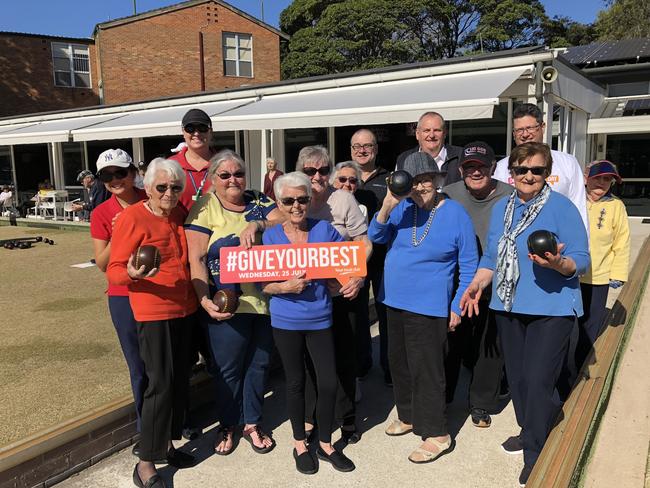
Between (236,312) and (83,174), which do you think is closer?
(236,312)

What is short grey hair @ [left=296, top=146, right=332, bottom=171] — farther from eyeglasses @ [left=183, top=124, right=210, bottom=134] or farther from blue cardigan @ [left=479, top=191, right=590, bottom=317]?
blue cardigan @ [left=479, top=191, right=590, bottom=317]

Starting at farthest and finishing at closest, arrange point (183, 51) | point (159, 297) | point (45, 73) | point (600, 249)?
point (183, 51)
point (45, 73)
point (600, 249)
point (159, 297)

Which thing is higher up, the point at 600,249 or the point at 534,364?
the point at 600,249

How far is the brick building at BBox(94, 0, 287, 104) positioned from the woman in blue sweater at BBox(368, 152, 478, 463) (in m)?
24.4

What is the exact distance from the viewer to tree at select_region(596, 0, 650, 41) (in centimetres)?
2781

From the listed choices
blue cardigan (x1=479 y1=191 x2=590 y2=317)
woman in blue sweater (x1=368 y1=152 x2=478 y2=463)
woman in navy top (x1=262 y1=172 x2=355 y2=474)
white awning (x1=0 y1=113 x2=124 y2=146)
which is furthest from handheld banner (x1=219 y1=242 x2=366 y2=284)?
white awning (x1=0 y1=113 x2=124 y2=146)

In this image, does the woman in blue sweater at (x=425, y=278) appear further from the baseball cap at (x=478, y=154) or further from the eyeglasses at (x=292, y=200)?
the eyeglasses at (x=292, y=200)

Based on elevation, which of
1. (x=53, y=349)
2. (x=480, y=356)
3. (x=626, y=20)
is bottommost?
(x=53, y=349)

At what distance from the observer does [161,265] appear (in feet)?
8.60

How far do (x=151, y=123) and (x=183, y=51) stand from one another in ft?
51.9

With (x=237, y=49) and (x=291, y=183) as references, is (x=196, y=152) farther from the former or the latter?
(x=237, y=49)

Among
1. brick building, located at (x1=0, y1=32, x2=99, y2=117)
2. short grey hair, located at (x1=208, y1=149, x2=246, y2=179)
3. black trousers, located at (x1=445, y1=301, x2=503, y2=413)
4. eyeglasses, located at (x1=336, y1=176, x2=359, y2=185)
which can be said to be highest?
brick building, located at (x1=0, y1=32, x2=99, y2=117)

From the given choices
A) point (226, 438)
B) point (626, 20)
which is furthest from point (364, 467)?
point (626, 20)

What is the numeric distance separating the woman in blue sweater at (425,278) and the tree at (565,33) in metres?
33.4
